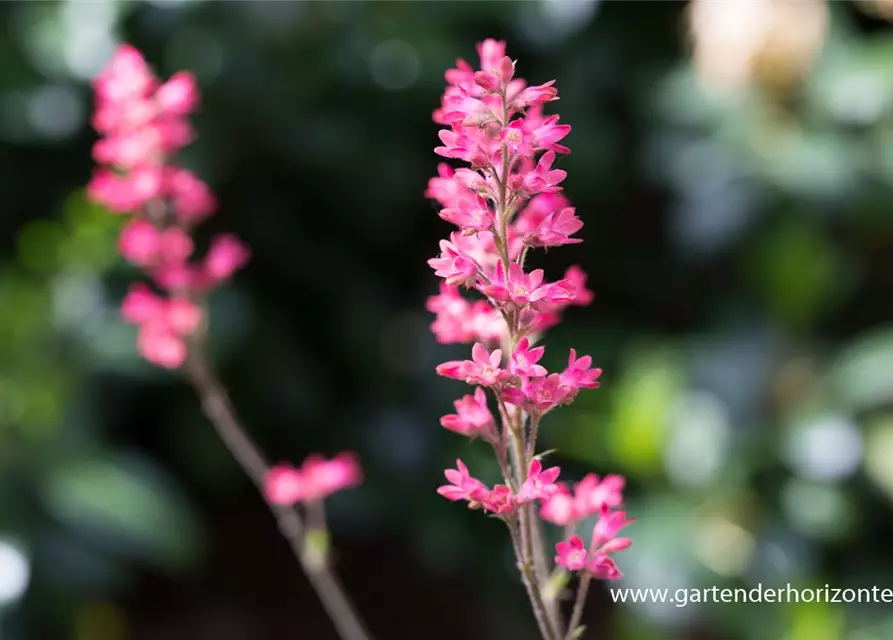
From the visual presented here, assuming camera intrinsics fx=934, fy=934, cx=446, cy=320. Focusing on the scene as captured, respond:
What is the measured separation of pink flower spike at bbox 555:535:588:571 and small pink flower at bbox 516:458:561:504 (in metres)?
0.05

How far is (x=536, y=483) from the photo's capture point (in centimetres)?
46

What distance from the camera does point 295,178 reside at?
2424mm

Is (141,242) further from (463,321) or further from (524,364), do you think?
(524,364)

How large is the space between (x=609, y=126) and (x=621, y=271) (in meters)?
0.40

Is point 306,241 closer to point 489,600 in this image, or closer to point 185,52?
A: point 185,52

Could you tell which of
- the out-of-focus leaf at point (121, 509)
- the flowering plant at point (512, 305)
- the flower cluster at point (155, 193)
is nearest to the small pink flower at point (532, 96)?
the flowering plant at point (512, 305)

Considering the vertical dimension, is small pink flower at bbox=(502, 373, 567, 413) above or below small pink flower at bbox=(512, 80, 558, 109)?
Result: below

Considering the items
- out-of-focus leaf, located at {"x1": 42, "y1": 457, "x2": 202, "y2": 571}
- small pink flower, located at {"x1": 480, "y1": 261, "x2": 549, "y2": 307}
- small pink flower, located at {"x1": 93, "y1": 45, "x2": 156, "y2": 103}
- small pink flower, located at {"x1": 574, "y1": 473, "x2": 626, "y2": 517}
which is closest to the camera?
small pink flower, located at {"x1": 480, "y1": 261, "x2": 549, "y2": 307}

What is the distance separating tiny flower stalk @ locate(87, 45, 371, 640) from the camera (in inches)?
33.2

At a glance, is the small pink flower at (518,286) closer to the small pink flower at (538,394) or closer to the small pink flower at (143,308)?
the small pink flower at (538,394)

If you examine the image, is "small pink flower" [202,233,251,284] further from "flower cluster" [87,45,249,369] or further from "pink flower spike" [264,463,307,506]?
"pink flower spike" [264,463,307,506]

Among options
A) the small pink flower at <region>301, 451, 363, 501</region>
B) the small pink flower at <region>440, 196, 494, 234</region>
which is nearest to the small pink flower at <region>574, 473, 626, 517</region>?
the small pink flower at <region>440, 196, 494, 234</region>

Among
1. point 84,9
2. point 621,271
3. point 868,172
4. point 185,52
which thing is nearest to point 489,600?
point 621,271

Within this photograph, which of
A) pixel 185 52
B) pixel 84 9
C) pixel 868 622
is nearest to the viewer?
pixel 868 622
